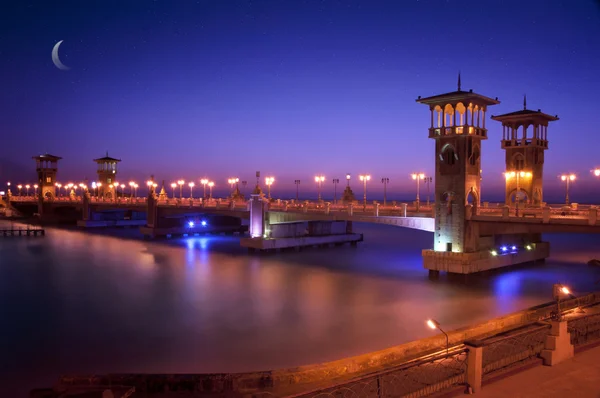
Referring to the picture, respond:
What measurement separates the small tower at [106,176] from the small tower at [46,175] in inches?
382

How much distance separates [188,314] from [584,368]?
61.5 feet

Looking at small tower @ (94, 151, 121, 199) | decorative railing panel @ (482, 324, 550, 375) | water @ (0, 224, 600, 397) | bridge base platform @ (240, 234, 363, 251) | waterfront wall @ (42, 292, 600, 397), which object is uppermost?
small tower @ (94, 151, 121, 199)

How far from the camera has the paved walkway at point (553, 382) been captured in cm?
915

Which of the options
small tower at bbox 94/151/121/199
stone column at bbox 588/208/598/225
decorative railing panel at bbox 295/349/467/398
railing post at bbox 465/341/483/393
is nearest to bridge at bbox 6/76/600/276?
stone column at bbox 588/208/598/225

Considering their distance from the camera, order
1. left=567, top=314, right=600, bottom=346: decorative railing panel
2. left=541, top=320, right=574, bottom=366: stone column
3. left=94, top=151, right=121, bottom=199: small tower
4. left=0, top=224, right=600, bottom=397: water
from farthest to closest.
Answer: left=94, top=151, right=121, bottom=199: small tower
left=0, top=224, right=600, bottom=397: water
left=567, top=314, right=600, bottom=346: decorative railing panel
left=541, top=320, right=574, bottom=366: stone column

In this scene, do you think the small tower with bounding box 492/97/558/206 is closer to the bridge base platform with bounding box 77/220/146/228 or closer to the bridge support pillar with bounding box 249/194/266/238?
the bridge support pillar with bounding box 249/194/266/238

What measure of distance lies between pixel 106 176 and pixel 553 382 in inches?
3857

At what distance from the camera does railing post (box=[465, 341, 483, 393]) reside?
9.06 metres

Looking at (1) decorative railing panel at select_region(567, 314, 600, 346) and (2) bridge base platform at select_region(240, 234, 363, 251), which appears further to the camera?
(2) bridge base platform at select_region(240, 234, 363, 251)

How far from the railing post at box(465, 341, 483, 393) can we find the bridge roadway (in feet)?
68.8

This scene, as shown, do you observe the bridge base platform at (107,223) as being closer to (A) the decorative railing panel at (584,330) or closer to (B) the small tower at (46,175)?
(B) the small tower at (46,175)

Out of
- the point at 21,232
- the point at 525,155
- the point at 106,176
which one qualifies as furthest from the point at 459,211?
the point at 106,176

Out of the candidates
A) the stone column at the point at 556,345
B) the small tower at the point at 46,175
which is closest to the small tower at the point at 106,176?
the small tower at the point at 46,175

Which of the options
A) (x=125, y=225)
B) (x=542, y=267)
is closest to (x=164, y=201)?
(x=125, y=225)
